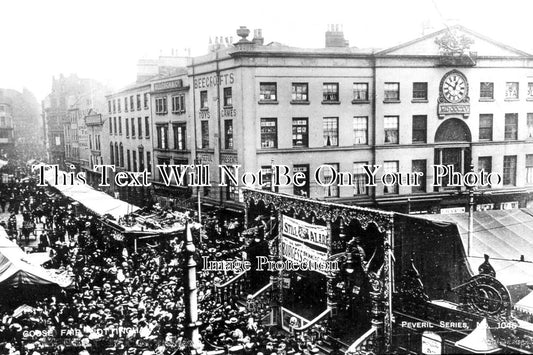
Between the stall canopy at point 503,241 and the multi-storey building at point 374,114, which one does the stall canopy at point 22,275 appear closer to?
the stall canopy at point 503,241

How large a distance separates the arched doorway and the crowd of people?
1879 cm

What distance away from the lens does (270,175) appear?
3120 centimetres

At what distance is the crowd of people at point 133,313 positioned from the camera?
38.3ft

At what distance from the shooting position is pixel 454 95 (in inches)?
1330

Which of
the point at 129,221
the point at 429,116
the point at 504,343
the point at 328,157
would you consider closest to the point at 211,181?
the point at 328,157

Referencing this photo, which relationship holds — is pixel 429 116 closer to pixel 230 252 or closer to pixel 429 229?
pixel 230 252

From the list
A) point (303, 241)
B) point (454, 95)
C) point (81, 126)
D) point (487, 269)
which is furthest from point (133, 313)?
point (81, 126)

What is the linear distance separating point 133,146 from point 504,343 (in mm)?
42965

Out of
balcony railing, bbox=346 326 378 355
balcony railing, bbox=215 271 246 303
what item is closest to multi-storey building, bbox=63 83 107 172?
balcony railing, bbox=215 271 246 303

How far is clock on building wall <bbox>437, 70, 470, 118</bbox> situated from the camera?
110 feet

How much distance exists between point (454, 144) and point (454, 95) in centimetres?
340

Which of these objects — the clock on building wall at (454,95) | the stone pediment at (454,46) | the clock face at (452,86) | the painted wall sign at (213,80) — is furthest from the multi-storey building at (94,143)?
the clock face at (452,86)

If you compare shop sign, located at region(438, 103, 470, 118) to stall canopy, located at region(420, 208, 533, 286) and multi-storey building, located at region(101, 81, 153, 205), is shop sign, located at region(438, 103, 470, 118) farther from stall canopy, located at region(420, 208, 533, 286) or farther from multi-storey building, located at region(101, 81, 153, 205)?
multi-storey building, located at region(101, 81, 153, 205)

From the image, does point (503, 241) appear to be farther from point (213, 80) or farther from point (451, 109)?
point (213, 80)
